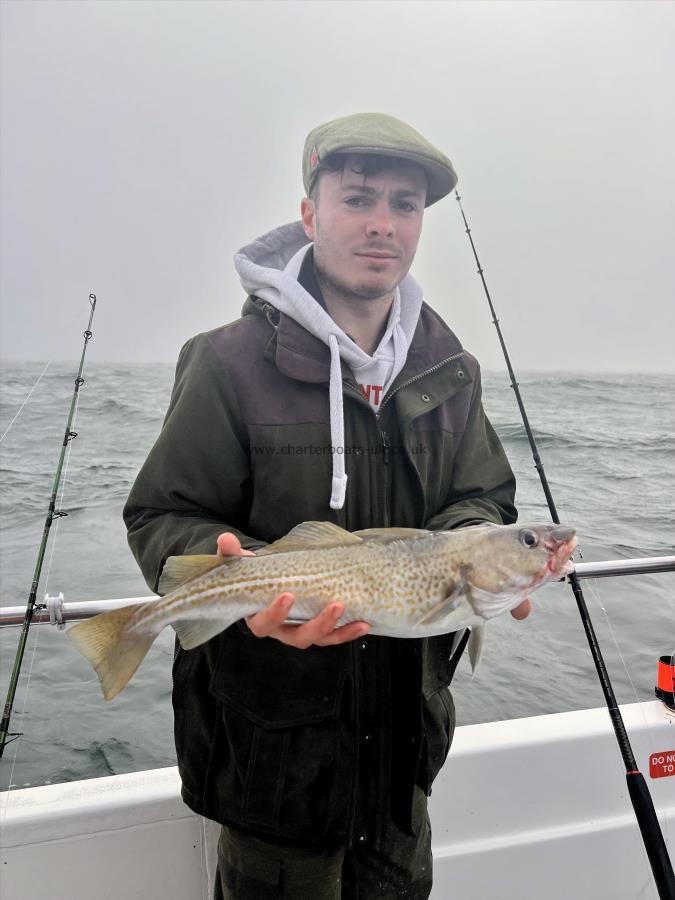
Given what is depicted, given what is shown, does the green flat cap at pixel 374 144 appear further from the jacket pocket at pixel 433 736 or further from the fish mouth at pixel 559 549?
the jacket pocket at pixel 433 736

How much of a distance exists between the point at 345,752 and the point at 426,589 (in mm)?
532

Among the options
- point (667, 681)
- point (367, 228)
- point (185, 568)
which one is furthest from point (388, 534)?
point (667, 681)

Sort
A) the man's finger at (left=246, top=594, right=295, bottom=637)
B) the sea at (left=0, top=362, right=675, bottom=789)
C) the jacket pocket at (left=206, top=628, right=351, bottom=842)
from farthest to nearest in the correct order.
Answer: the sea at (left=0, top=362, right=675, bottom=789) < the jacket pocket at (left=206, top=628, right=351, bottom=842) < the man's finger at (left=246, top=594, right=295, bottom=637)

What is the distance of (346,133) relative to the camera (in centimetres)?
189

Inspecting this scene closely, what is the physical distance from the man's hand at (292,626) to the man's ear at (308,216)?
1043 mm

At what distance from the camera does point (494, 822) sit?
2.58 meters

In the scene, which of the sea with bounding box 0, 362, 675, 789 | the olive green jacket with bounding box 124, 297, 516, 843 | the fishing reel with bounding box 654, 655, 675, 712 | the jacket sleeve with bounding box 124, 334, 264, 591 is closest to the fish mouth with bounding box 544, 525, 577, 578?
the olive green jacket with bounding box 124, 297, 516, 843

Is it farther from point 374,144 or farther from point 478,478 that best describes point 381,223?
point 478,478

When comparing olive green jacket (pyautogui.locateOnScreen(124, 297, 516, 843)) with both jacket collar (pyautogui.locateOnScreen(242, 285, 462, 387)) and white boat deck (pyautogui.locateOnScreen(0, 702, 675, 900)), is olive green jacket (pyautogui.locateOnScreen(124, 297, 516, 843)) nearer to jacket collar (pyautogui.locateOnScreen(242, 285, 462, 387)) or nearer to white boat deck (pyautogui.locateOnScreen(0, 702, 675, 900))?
jacket collar (pyautogui.locateOnScreen(242, 285, 462, 387))

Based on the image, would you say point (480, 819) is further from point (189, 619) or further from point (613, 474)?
point (613, 474)

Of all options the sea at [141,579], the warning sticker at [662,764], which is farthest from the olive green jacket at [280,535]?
the sea at [141,579]

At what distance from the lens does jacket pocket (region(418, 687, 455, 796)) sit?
184cm

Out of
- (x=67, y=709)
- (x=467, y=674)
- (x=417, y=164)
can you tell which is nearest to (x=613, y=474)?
(x=467, y=674)

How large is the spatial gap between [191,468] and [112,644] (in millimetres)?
471
